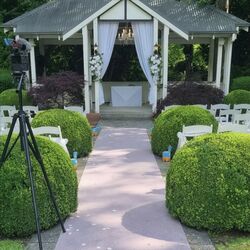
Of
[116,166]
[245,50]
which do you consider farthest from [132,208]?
[245,50]

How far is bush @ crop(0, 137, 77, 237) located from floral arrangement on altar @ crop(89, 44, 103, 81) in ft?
29.9

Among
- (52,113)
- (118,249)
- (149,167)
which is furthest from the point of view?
(52,113)

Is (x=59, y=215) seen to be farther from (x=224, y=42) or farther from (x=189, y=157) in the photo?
(x=224, y=42)

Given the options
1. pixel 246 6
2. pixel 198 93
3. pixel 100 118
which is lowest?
pixel 100 118

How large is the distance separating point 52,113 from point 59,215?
4207mm

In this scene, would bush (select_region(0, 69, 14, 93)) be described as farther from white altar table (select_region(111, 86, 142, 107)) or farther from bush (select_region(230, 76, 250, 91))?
bush (select_region(230, 76, 250, 91))

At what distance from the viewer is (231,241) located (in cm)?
471

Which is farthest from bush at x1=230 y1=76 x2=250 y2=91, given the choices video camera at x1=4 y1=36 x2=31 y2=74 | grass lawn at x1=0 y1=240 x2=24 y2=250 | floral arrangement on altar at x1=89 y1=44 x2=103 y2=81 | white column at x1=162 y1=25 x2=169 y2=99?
grass lawn at x1=0 y1=240 x2=24 y2=250

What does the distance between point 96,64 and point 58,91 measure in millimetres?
1755

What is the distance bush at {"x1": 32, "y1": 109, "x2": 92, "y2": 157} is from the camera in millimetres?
8469

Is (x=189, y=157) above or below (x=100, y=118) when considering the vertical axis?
above

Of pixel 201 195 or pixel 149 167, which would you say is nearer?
pixel 201 195

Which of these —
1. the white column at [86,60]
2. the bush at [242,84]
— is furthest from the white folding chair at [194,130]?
the bush at [242,84]

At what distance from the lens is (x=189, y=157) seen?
5047 mm
